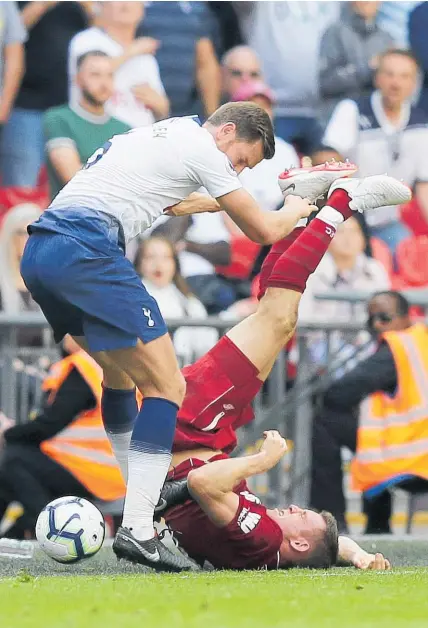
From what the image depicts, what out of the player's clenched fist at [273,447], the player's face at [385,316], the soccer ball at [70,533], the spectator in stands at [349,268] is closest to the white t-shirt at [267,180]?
the spectator in stands at [349,268]

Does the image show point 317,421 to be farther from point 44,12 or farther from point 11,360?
point 44,12

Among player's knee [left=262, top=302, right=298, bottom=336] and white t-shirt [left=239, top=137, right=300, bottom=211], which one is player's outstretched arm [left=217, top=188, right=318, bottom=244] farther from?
white t-shirt [left=239, top=137, right=300, bottom=211]

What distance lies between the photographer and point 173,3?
42.7ft

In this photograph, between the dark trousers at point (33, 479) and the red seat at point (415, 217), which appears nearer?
the dark trousers at point (33, 479)

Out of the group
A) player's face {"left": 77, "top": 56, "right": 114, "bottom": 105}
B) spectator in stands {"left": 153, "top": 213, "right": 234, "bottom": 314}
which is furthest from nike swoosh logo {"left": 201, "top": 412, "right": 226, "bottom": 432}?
player's face {"left": 77, "top": 56, "right": 114, "bottom": 105}

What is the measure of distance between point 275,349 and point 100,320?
4.06ft

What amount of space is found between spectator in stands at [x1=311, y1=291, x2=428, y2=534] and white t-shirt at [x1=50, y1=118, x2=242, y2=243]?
10.3 feet

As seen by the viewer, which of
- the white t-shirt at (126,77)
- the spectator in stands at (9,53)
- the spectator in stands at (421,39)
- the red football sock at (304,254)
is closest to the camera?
the red football sock at (304,254)

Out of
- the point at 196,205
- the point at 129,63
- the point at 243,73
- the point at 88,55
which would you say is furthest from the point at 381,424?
the point at 129,63

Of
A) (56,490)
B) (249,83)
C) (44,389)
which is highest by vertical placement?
(249,83)

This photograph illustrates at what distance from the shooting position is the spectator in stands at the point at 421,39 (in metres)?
13.5

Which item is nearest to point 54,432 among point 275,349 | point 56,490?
point 56,490

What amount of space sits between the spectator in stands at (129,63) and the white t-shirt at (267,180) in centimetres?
95

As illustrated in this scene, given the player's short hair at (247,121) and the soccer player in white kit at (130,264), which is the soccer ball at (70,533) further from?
the player's short hair at (247,121)
